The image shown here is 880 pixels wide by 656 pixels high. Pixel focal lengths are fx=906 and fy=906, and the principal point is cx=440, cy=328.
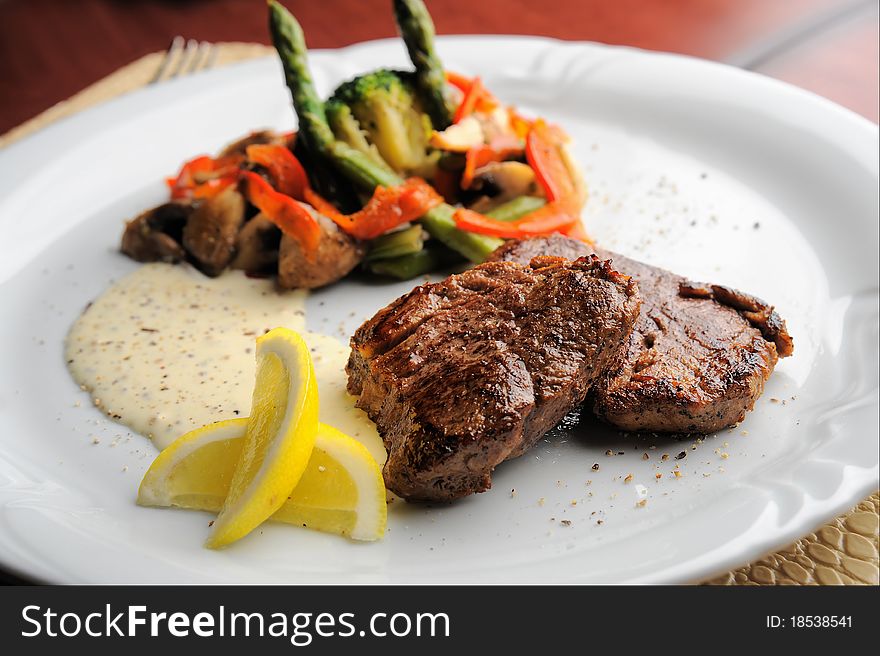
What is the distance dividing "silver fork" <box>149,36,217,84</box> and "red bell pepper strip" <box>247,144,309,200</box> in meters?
2.18

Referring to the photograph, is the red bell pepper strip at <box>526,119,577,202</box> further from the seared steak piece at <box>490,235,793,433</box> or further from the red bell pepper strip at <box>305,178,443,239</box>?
the seared steak piece at <box>490,235,793,433</box>

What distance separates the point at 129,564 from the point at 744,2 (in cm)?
759

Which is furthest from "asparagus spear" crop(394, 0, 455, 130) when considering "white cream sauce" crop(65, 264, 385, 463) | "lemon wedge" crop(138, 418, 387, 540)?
"lemon wedge" crop(138, 418, 387, 540)

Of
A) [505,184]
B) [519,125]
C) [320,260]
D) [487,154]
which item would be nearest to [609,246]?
[505,184]

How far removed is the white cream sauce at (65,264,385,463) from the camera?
13.1 feet

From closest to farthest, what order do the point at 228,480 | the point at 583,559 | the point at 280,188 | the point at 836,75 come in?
the point at 583,559 → the point at 228,480 → the point at 280,188 → the point at 836,75

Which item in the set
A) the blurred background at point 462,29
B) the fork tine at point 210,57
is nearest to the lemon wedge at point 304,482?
the fork tine at point 210,57

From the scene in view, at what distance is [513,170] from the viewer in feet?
17.2

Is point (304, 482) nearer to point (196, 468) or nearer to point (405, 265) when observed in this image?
point (196, 468)

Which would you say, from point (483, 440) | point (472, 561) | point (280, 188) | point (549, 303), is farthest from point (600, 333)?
point (280, 188)

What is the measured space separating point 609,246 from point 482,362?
2014 millimetres

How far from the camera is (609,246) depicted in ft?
16.9

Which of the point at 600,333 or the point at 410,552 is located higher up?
the point at 600,333

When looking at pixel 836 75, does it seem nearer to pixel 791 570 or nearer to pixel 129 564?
pixel 791 570
